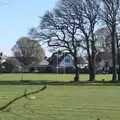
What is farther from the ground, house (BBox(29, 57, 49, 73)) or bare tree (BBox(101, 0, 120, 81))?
bare tree (BBox(101, 0, 120, 81))

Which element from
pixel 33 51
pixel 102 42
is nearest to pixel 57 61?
pixel 33 51

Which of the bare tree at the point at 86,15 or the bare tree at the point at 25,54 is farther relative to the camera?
the bare tree at the point at 25,54

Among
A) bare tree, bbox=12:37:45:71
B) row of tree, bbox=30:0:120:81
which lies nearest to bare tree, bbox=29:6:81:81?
row of tree, bbox=30:0:120:81

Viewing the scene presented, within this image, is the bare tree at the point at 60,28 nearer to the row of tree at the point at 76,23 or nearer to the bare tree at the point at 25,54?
the row of tree at the point at 76,23

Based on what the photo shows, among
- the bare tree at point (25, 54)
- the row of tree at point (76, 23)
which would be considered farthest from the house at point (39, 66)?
the row of tree at point (76, 23)

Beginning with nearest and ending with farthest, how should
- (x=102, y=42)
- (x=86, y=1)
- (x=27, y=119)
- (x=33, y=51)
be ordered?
1. (x=27, y=119)
2. (x=86, y=1)
3. (x=102, y=42)
4. (x=33, y=51)

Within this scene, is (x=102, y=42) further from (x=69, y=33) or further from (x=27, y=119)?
(x=27, y=119)

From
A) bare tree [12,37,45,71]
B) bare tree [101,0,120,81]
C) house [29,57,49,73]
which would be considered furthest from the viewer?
house [29,57,49,73]

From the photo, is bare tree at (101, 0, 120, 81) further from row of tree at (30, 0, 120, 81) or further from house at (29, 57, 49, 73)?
house at (29, 57, 49, 73)

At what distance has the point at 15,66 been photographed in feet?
527

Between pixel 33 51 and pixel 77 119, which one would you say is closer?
pixel 77 119

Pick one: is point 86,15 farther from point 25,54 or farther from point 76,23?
point 25,54

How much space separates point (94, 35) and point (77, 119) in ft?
187

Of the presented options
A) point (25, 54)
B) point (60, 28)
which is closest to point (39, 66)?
point (25, 54)
